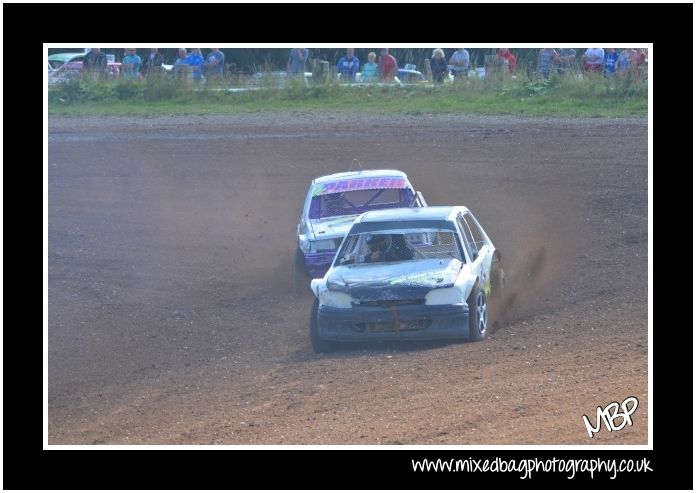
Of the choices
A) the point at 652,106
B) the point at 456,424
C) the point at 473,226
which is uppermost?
the point at 652,106

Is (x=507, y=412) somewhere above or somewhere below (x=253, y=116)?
below

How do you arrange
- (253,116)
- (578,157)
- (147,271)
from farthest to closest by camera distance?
(253,116), (578,157), (147,271)

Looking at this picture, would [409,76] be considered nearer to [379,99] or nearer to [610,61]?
[379,99]

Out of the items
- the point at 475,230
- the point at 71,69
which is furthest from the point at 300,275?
the point at 71,69

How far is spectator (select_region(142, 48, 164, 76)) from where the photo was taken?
28.3 m

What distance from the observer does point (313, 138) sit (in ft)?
82.3

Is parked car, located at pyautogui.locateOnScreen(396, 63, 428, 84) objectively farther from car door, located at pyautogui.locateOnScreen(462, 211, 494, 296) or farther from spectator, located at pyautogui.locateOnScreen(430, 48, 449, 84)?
car door, located at pyautogui.locateOnScreen(462, 211, 494, 296)

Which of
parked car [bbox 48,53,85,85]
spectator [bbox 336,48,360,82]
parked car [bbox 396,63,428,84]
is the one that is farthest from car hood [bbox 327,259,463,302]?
parked car [bbox 48,53,85,85]

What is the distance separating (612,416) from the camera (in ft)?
26.8

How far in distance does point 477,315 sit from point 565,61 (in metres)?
16.7

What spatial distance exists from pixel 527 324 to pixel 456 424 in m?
3.31

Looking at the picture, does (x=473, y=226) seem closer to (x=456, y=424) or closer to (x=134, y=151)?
(x=456, y=424)

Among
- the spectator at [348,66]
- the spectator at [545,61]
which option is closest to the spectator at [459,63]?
the spectator at [545,61]

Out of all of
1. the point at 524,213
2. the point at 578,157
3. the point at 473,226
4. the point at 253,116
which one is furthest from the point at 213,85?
the point at 473,226
